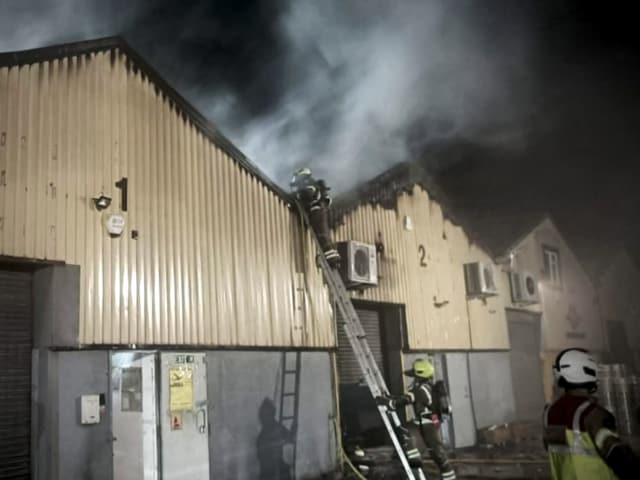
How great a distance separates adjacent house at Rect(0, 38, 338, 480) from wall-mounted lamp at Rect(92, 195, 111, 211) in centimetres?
2

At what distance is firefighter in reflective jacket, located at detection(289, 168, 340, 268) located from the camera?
10.4 metres

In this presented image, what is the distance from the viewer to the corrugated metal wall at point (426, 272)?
40.2 ft

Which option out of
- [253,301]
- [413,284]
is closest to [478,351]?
[413,284]

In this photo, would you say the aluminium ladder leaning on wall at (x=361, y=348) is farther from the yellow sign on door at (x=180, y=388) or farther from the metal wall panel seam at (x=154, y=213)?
the metal wall panel seam at (x=154, y=213)

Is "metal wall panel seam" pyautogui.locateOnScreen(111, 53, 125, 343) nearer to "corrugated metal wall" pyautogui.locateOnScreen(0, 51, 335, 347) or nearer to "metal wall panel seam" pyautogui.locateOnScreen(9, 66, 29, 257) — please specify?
"corrugated metal wall" pyautogui.locateOnScreen(0, 51, 335, 347)

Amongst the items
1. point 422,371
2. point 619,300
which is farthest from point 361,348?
point 619,300

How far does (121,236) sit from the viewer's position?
748cm

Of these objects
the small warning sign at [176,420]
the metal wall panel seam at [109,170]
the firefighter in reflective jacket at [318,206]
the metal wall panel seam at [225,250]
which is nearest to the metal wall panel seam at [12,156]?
the metal wall panel seam at [109,170]

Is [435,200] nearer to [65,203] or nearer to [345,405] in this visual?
[345,405]

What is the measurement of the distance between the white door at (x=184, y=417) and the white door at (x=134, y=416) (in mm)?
153

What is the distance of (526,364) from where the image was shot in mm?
17875

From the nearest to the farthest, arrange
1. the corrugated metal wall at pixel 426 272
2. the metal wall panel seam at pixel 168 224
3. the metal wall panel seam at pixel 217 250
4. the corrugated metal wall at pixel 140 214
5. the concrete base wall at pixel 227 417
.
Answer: the concrete base wall at pixel 227 417
the corrugated metal wall at pixel 140 214
the metal wall panel seam at pixel 168 224
the metal wall panel seam at pixel 217 250
the corrugated metal wall at pixel 426 272

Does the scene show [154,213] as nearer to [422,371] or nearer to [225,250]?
[225,250]

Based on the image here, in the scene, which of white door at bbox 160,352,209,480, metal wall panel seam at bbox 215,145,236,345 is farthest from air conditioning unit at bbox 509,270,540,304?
white door at bbox 160,352,209,480
